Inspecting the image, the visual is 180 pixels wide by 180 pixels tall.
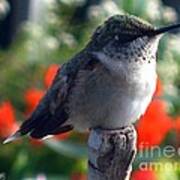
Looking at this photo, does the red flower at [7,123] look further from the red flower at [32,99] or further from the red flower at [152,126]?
the red flower at [152,126]

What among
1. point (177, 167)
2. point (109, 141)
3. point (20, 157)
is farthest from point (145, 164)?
point (109, 141)

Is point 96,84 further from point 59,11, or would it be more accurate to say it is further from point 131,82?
point 59,11

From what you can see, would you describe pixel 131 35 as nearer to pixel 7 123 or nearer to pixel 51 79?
pixel 51 79

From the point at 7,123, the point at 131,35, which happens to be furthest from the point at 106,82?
the point at 7,123

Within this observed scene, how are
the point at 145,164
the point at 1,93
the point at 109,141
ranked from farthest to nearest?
the point at 1,93 < the point at 145,164 < the point at 109,141

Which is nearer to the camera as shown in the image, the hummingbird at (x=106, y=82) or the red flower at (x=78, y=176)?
the hummingbird at (x=106, y=82)

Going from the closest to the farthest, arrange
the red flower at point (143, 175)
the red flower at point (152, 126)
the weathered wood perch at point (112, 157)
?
the weathered wood perch at point (112, 157) < the red flower at point (143, 175) < the red flower at point (152, 126)

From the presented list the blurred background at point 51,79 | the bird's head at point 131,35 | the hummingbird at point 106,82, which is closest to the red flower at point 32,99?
the blurred background at point 51,79
